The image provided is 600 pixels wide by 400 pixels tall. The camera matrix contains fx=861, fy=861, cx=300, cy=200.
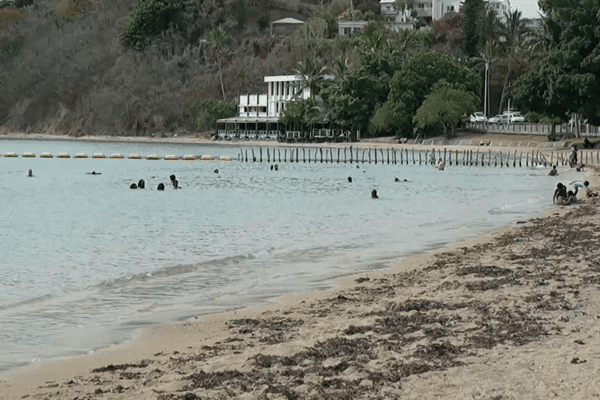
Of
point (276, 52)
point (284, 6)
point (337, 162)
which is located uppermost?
point (284, 6)

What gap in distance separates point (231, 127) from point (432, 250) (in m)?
126

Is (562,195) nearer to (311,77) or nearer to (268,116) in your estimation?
(311,77)

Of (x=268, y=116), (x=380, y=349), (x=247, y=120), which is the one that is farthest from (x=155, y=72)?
(x=380, y=349)

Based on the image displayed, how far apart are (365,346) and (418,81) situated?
99290 millimetres

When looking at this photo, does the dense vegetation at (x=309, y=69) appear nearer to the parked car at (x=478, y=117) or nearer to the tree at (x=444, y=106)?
the tree at (x=444, y=106)

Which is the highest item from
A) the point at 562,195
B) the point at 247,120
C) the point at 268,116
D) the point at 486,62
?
the point at 486,62

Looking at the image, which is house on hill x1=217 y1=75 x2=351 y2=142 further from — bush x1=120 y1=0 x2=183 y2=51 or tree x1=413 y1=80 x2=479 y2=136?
bush x1=120 y1=0 x2=183 y2=51

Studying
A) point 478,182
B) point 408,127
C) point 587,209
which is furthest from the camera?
point 408,127

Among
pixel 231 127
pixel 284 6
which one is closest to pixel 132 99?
pixel 231 127

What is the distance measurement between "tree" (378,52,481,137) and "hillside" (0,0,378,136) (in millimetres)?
51523

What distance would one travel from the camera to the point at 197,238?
30.0m

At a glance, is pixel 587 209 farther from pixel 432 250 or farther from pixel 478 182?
pixel 478 182

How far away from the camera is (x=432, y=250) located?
24.0 m

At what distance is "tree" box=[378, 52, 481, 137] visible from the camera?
107562 millimetres
